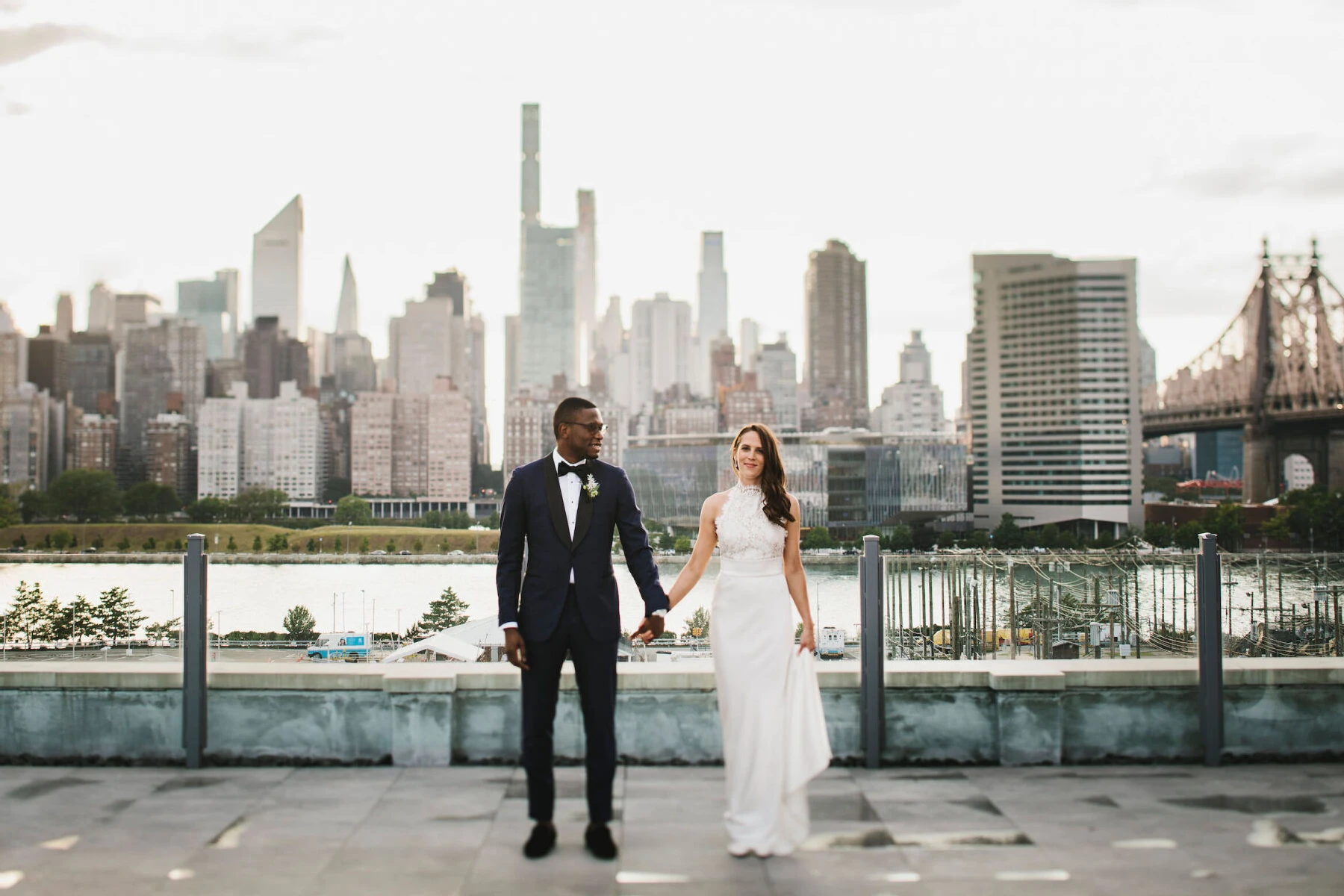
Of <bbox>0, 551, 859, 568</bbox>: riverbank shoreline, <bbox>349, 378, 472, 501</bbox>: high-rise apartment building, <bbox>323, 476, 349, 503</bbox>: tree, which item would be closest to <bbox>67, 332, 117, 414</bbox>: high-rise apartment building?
<bbox>323, 476, 349, 503</bbox>: tree

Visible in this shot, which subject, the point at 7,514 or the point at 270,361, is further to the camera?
the point at 270,361

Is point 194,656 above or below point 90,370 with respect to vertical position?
below

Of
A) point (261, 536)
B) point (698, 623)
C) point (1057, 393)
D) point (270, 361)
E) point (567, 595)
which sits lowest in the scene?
point (698, 623)

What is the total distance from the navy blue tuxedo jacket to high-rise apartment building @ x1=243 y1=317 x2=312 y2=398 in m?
157

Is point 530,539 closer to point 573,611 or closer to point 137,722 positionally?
point 573,611

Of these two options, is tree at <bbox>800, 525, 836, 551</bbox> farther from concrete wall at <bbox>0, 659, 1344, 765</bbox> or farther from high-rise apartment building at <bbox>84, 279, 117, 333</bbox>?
high-rise apartment building at <bbox>84, 279, 117, 333</bbox>

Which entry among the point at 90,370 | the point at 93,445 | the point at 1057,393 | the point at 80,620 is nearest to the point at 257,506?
the point at 93,445

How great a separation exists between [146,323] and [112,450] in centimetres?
3793

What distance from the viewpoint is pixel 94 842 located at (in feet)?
11.4

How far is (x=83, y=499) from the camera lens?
9219 centimetres

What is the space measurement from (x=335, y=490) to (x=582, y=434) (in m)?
128

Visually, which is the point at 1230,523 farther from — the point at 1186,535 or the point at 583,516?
the point at 583,516

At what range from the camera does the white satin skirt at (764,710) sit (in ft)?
11.2

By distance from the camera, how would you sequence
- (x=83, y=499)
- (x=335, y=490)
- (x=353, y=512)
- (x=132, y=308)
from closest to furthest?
(x=83, y=499) < (x=353, y=512) < (x=335, y=490) < (x=132, y=308)
